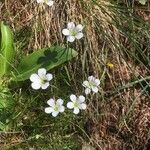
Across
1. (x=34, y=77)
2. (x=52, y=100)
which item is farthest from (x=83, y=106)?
(x=34, y=77)

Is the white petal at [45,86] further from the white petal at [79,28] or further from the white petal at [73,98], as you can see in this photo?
the white petal at [79,28]

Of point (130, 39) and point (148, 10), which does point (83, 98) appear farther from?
point (148, 10)

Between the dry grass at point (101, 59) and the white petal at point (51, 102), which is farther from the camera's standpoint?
the dry grass at point (101, 59)

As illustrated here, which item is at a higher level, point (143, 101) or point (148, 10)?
point (148, 10)

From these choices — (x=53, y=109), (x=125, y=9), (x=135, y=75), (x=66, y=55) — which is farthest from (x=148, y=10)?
(x=53, y=109)

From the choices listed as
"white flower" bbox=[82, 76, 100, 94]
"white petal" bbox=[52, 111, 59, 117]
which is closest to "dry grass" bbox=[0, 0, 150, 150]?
"white flower" bbox=[82, 76, 100, 94]

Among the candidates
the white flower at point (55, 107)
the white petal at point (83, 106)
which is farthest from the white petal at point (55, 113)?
the white petal at point (83, 106)
